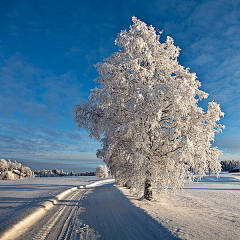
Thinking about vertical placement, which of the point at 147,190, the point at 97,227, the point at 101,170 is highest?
the point at 101,170

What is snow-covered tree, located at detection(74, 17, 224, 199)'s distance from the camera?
1018 cm

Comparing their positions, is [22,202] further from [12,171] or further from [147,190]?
[12,171]

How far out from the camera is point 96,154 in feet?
47.5

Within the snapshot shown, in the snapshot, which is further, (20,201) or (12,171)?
(12,171)

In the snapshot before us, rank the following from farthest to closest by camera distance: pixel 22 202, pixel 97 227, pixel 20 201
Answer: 1. pixel 20 201
2. pixel 22 202
3. pixel 97 227

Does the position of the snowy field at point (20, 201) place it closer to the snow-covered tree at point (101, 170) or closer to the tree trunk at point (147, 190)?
the tree trunk at point (147, 190)

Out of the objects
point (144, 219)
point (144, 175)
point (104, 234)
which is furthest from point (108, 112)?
point (104, 234)

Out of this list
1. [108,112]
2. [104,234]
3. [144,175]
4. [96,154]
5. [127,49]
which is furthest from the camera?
[96,154]

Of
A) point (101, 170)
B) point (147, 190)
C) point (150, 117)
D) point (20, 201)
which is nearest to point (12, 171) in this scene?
point (101, 170)

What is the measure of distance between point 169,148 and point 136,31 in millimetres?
7520

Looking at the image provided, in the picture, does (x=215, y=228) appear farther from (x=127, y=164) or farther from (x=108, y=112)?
(x=108, y=112)

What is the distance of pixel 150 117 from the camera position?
10055mm

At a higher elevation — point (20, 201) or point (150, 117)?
point (150, 117)

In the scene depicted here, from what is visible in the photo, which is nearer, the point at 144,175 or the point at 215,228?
the point at 215,228
